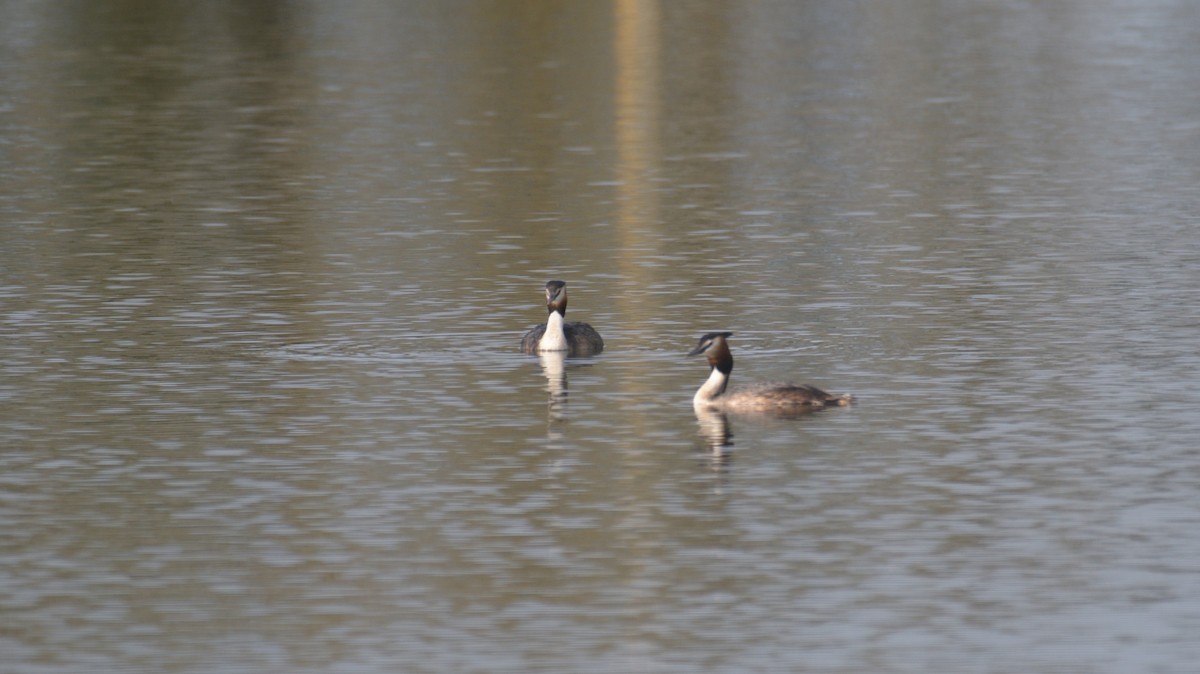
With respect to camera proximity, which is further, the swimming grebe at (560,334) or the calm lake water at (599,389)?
the swimming grebe at (560,334)

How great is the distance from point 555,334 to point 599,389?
177cm

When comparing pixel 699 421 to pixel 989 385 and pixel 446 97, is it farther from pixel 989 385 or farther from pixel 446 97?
pixel 446 97

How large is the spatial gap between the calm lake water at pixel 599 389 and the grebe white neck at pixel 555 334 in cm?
46

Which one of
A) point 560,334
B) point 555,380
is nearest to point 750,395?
point 555,380

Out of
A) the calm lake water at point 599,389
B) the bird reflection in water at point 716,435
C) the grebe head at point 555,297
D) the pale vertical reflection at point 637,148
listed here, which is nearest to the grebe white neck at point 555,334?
the grebe head at point 555,297

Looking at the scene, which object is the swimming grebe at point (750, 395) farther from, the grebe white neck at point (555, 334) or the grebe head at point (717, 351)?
the grebe white neck at point (555, 334)

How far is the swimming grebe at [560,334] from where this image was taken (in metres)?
26.3

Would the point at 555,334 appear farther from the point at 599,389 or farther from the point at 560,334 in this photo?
the point at 599,389

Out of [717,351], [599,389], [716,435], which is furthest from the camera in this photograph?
[599,389]

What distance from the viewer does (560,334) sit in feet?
86.4

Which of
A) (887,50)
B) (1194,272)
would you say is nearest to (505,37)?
(887,50)

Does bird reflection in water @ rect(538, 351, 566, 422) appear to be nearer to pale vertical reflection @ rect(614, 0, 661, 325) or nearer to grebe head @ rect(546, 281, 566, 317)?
grebe head @ rect(546, 281, 566, 317)

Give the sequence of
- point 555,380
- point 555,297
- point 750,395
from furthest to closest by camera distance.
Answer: point 555,297
point 555,380
point 750,395

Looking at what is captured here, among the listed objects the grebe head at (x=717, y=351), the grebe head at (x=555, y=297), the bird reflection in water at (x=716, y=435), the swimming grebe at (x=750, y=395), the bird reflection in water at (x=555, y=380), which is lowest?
the bird reflection in water at (x=716, y=435)
